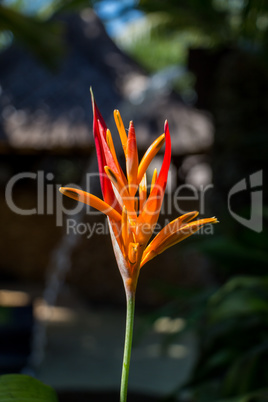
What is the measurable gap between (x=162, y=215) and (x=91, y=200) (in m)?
4.48

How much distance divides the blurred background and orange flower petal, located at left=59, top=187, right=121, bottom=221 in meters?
0.97

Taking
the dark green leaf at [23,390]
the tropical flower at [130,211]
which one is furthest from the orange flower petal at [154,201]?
the dark green leaf at [23,390]

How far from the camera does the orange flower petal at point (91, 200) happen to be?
0.41 meters

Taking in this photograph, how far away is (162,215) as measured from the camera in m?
4.88

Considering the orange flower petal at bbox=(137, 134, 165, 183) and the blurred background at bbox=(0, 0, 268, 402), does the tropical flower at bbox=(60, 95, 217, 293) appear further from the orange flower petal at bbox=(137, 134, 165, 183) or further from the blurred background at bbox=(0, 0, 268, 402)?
the blurred background at bbox=(0, 0, 268, 402)

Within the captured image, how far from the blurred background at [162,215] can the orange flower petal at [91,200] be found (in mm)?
965

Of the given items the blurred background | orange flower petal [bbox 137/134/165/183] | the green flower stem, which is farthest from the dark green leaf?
the blurred background

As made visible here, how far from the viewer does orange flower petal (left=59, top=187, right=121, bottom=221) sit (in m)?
0.41

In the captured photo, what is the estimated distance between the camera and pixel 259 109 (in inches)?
101

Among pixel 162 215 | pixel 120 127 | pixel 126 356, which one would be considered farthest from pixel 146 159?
pixel 162 215

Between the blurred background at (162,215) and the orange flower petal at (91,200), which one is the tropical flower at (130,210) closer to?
the orange flower petal at (91,200)

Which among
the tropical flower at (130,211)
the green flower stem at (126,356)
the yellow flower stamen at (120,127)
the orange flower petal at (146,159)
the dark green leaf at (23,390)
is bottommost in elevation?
the dark green leaf at (23,390)

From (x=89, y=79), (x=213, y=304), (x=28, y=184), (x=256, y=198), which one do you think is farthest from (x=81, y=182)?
(x=213, y=304)

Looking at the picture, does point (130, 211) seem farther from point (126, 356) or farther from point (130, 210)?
point (126, 356)
